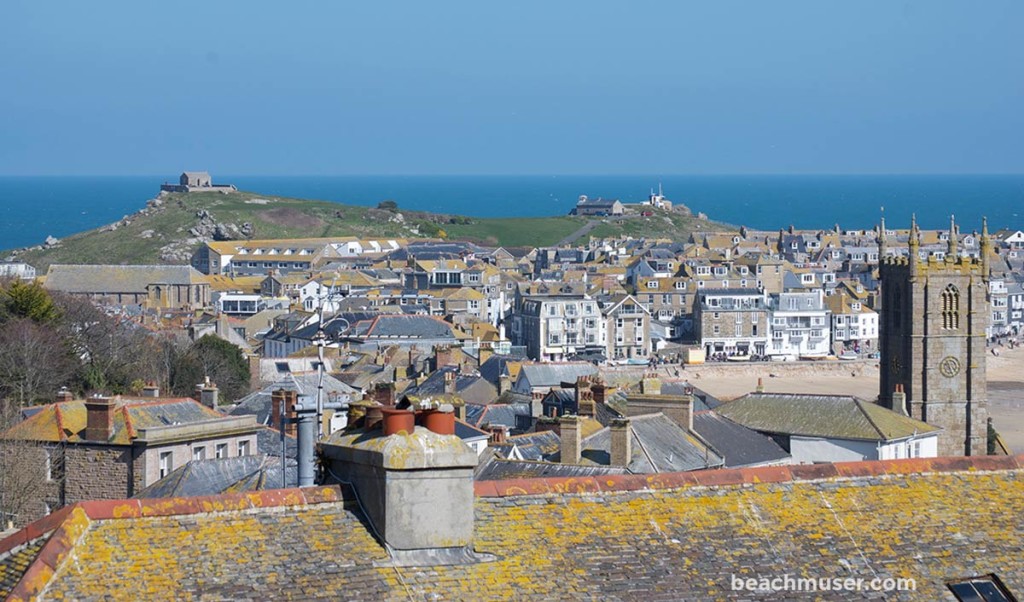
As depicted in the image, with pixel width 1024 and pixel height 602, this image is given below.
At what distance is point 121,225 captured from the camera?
187m

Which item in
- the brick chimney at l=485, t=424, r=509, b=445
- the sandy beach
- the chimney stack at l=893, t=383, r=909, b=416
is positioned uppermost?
the brick chimney at l=485, t=424, r=509, b=445

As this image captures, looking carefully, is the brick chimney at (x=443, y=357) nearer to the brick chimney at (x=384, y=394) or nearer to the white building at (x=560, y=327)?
the brick chimney at (x=384, y=394)

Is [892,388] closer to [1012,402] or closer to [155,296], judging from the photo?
[1012,402]

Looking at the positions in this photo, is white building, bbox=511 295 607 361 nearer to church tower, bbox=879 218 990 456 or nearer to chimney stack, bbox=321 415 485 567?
church tower, bbox=879 218 990 456

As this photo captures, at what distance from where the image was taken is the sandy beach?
91.8 meters

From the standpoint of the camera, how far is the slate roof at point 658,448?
1239 inches

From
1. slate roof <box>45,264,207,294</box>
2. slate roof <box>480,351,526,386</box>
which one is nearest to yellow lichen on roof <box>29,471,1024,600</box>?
slate roof <box>480,351,526,386</box>

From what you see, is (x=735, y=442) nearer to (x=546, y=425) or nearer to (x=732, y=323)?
(x=546, y=425)

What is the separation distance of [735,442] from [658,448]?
6324 millimetres

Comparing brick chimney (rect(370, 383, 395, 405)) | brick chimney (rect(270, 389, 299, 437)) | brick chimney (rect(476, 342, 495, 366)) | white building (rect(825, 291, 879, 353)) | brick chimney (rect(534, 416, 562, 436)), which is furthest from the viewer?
white building (rect(825, 291, 879, 353))

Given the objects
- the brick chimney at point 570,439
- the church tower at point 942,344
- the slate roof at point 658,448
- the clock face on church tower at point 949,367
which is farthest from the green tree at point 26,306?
the brick chimney at point 570,439

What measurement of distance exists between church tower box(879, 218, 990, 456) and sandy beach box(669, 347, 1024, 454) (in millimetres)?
21870

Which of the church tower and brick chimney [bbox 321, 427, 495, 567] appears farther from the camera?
the church tower

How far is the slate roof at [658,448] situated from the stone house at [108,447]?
22.2ft
